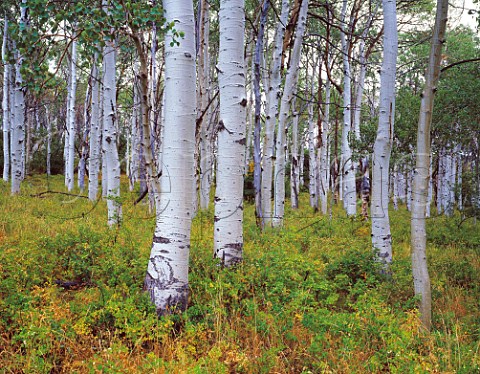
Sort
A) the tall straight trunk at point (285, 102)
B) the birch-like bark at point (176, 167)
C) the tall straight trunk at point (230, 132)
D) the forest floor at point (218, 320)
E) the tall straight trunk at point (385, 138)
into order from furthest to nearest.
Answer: the tall straight trunk at point (285, 102) → the tall straight trunk at point (385, 138) → the tall straight trunk at point (230, 132) → the birch-like bark at point (176, 167) → the forest floor at point (218, 320)

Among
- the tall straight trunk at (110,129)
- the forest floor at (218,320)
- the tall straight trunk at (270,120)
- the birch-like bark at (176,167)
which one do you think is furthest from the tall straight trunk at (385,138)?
the tall straight trunk at (110,129)

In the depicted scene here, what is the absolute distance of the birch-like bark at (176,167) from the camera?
334 centimetres

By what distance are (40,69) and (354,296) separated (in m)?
4.20

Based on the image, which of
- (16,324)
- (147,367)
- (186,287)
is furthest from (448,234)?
(16,324)

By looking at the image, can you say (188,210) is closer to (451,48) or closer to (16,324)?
(16,324)

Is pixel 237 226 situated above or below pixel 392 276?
above

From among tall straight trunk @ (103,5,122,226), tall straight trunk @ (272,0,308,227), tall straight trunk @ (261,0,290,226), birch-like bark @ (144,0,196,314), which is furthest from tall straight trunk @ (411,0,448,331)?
tall straight trunk @ (103,5,122,226)


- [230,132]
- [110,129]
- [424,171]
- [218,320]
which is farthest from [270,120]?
[218,320]

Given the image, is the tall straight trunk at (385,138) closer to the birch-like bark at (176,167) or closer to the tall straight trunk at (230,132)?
the tall straight trunk at (230,132)

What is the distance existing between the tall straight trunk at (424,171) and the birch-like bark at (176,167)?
87.6 inches

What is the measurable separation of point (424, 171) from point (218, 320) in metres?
2.42

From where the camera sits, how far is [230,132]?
14.3 feet

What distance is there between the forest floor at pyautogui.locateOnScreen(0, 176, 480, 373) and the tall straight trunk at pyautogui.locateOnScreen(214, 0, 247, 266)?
1.23 feet

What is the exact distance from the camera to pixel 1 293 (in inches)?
136
